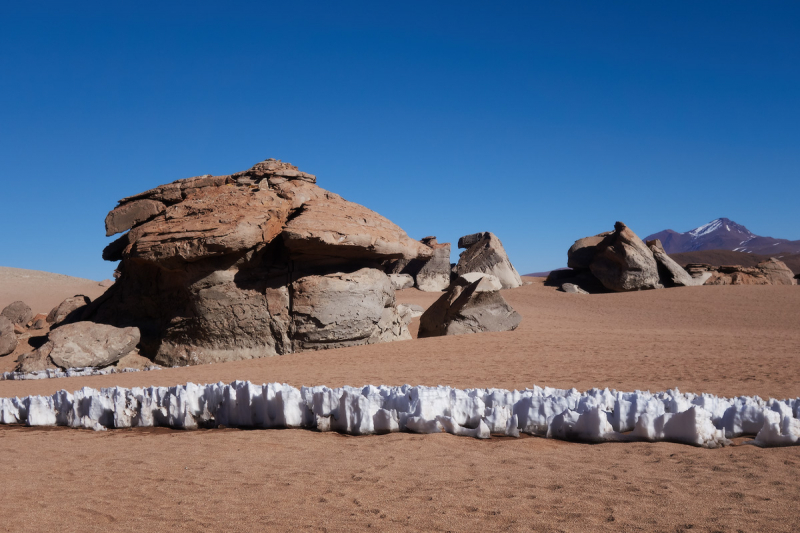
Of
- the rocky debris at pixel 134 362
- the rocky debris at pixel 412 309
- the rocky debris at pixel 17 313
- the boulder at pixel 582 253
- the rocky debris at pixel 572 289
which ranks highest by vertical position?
the boulder at pixel 582 253

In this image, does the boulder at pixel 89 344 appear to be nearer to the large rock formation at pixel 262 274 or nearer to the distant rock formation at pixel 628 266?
the large rock formation at pixel 262 274

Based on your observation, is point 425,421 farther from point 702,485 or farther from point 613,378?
point 613,378

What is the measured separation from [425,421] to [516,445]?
85 centimetres

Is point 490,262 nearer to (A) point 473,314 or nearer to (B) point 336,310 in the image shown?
(A) point 473,314

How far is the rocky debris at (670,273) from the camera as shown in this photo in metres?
22.6

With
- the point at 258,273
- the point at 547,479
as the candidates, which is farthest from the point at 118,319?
the point at 547,479

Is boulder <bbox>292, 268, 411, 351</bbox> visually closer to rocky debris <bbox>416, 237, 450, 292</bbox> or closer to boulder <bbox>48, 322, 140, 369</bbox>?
boulder <bbox>48, 322, 140, 369</bbox>

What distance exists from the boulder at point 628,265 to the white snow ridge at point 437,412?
58.1 feet

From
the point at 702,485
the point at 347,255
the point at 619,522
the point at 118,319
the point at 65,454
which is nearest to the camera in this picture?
the point at 619,522

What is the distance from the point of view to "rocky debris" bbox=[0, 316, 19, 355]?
1371 cm

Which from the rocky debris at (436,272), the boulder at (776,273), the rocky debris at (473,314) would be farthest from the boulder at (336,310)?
the boulder at (776,273)

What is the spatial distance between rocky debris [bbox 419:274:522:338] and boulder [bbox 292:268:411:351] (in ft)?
5.73

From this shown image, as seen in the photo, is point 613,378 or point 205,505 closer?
point 205,505

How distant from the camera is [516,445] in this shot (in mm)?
4535
